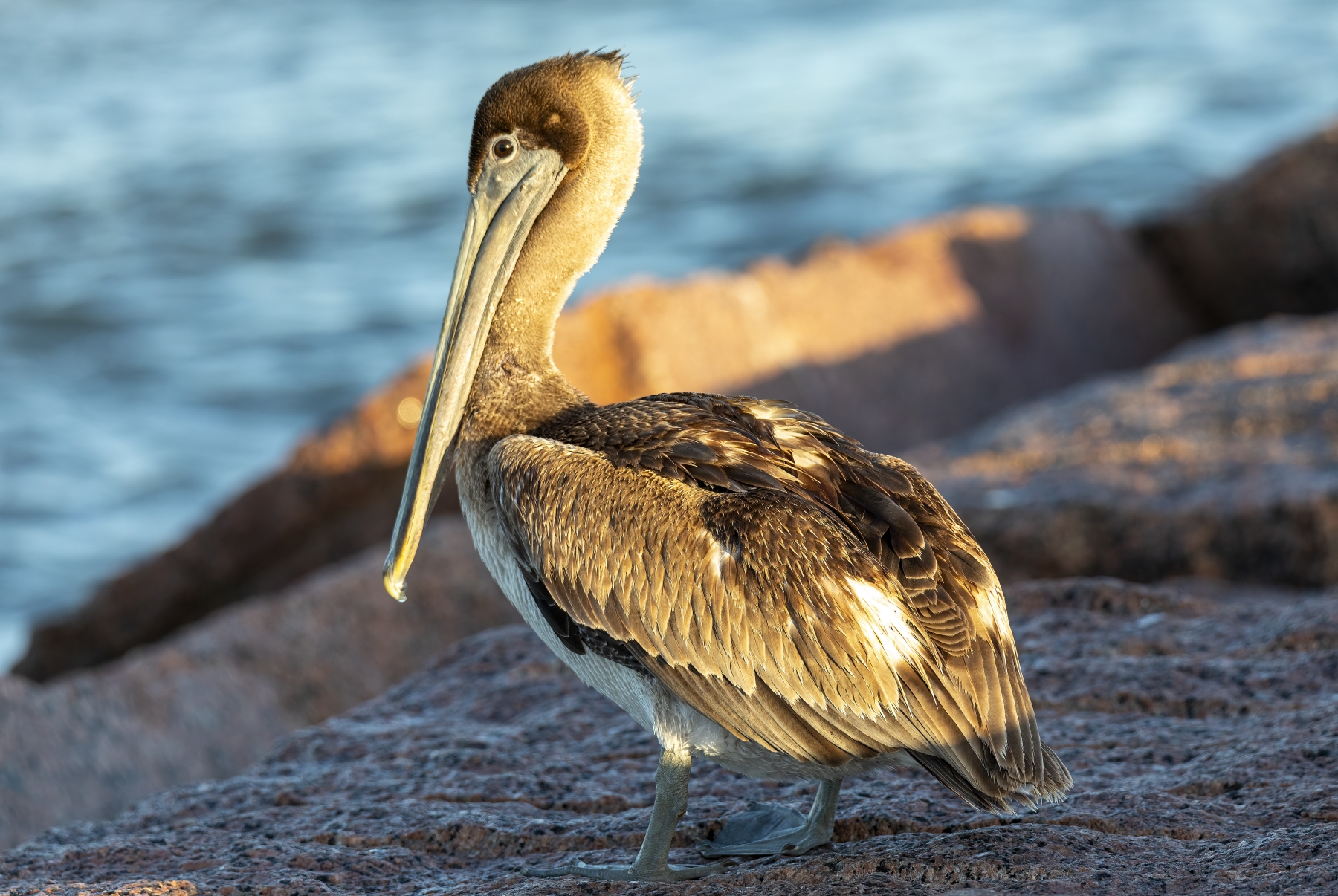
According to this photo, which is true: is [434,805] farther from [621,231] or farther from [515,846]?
[621,231]

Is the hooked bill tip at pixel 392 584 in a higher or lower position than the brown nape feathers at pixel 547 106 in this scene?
lower

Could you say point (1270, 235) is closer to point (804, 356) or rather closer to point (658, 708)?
point (804, 356)

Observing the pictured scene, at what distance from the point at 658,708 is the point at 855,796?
34.8 inches

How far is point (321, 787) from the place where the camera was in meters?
4.79

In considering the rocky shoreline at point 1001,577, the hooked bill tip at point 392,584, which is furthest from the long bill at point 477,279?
the rocky shoreline at point 1001,577

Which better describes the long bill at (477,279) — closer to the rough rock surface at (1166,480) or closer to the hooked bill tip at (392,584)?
the hooked bill tip at (392,584)

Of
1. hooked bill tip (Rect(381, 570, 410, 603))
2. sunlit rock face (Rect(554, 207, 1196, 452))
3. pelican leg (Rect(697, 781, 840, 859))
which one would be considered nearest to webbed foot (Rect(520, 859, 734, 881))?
pelican leg (Rect(697, 781, 840, 859))

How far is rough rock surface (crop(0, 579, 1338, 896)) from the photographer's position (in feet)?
12.1

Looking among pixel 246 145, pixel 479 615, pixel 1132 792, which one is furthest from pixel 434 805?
pixel 246 145

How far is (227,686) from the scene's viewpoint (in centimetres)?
680

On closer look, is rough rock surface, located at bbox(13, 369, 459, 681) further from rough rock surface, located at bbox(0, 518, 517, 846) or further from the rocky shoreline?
rough rock surface, located at bbox(0, 518, 517, 846)

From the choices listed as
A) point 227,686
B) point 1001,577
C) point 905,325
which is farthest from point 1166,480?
point 227,686

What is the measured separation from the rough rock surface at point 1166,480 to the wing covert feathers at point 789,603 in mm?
3134

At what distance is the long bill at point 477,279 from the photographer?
4469 mm
